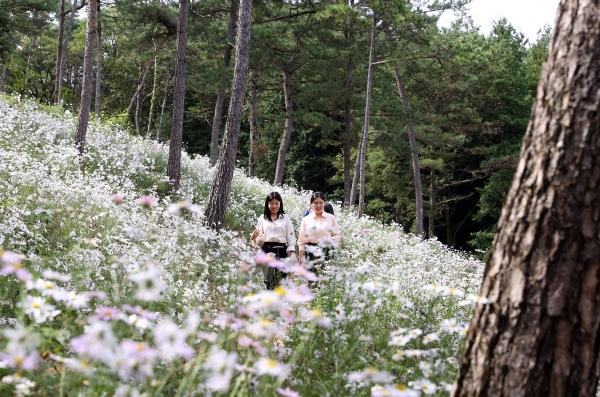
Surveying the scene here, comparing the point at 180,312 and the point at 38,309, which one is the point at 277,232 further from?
the point at 38,309

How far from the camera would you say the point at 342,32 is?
20.1 metres

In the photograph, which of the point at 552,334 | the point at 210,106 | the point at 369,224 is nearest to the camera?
the point at 552,334

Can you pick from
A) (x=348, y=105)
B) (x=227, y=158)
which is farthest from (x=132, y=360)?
(x=348, y=105)

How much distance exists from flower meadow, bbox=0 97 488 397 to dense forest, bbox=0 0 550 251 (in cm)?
829

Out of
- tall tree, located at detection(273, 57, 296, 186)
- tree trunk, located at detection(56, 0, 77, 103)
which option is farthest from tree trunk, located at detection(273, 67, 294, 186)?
tree trunk, located at detection(56, 0, 77, 103)

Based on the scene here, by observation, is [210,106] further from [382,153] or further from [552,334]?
[552,334]

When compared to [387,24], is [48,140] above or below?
below

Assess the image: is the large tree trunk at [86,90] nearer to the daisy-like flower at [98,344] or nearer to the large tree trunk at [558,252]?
the daisy-like flower at [98,344]

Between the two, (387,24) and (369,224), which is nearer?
(369,224)

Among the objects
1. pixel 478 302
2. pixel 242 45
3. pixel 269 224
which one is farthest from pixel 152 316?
pixel 242 45

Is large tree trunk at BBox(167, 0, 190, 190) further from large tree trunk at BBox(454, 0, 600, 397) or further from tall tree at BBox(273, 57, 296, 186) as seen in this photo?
large tree trunk at BBox(454, 0, 600, 397)

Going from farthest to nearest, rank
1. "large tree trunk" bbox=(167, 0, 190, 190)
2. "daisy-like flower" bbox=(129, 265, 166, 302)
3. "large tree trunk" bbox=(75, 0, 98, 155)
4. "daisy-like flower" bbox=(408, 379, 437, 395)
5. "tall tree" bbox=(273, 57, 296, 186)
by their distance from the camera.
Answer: "tall tree" bbox=(273, 57, 296, 186) < "large tree trunk" bbox=(167, 0, 190, 190) < "large tree trunk" bbox=(75, 0, 98, 155) < "daisy-like flower" bbox=(408, 379, 437, 395) < "daisy-like flower" bbox=(129, 265, 166, 302)

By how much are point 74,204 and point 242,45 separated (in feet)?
13.2

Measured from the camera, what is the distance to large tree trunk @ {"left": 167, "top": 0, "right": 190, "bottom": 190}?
12.3m
